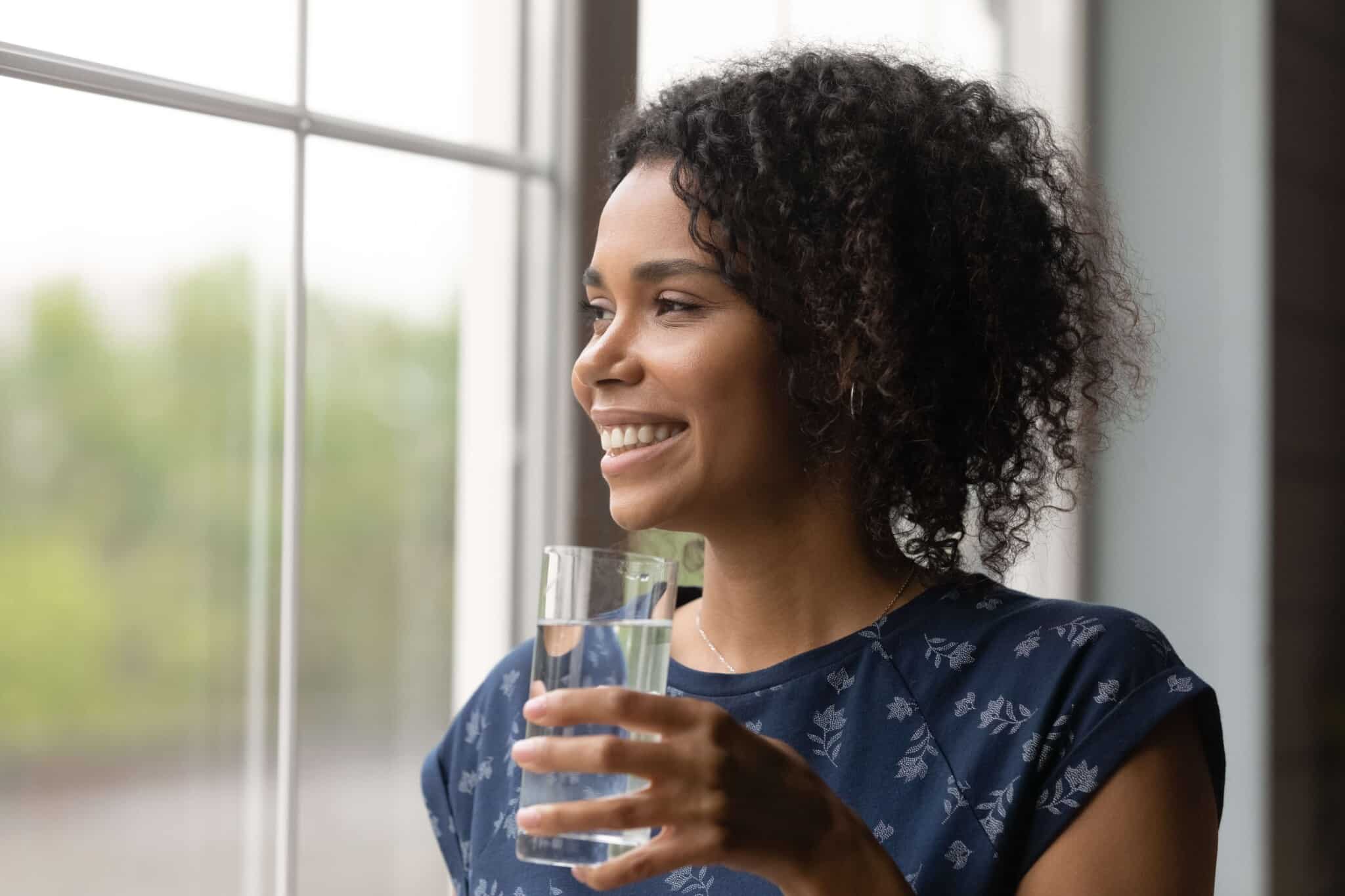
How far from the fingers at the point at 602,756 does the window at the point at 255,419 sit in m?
0.65

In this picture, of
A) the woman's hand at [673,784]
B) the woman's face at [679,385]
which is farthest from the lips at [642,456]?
the woman's hand at [673,784]

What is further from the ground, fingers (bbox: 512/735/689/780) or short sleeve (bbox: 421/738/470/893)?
fingers (bbox: 512/735/689/780)

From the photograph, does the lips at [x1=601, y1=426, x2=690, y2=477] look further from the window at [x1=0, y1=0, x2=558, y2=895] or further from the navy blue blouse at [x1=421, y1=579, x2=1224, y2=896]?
the window at [x1=0, y1=0, x2=558, y2=895]

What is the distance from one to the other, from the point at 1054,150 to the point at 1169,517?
5.58ft

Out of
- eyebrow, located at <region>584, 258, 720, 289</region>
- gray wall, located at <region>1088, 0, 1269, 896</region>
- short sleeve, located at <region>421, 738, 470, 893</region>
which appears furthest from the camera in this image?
gray wall, located at <region>1088, 0, 1269, 896</region>

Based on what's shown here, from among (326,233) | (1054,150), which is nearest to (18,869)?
(326,233)

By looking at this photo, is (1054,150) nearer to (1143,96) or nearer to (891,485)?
(891,485)

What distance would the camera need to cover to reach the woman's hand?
87cm

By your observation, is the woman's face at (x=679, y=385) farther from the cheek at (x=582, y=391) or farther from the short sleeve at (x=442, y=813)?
the short sleeve at (x=442, y=813)

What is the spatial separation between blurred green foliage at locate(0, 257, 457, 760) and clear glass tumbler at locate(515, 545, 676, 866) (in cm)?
60

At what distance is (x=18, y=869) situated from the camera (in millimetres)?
1296

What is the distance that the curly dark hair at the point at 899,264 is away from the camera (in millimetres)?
1312

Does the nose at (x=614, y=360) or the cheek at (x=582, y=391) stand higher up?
the nose at (x=614, y=360)

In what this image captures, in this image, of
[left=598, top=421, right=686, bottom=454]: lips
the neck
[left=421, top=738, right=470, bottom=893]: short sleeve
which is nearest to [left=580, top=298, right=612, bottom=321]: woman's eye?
[left=598, top=421, right=686, bottom=454]: lips
